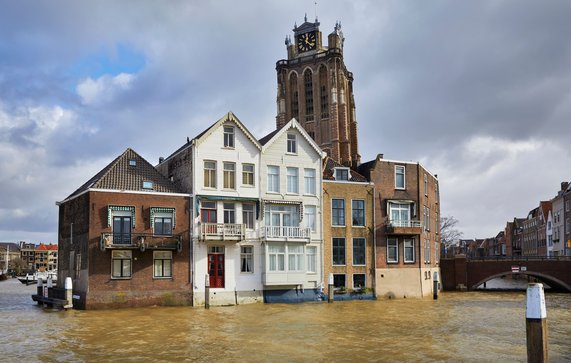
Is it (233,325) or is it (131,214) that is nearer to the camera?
(233,325)

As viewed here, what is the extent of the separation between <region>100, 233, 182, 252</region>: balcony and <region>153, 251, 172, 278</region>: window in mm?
748

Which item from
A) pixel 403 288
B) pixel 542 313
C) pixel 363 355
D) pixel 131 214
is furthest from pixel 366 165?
pixel 542 313

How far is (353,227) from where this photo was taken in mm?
47594

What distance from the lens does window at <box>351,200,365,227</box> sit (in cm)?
4791

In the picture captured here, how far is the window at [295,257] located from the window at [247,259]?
110 inches

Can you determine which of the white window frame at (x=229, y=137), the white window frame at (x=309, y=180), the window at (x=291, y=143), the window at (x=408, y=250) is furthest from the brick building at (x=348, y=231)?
the white window frame at (x=229, y=137)

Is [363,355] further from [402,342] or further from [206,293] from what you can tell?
[206,293]

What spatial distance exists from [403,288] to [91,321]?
86.6ft

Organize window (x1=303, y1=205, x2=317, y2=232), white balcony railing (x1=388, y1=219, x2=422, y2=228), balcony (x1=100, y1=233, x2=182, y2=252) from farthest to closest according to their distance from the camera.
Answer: white balcony railing (x1=388, y1=219, x2=422, y2=228), window (x1=303, y1=205, x2=317, y2=232), balcony (x1=100, y1=233, x2=182, y2=252)

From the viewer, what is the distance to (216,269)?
42062mm

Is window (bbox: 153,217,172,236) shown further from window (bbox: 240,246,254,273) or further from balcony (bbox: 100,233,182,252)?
window (bbox: 240,246,254,273)

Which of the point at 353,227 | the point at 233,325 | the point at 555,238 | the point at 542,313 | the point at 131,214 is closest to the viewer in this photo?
the point at 542,313

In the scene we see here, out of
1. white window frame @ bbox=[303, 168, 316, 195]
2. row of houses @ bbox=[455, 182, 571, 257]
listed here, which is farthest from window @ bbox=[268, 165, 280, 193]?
row of houses @ bbox=[455, 182, 571, 257]

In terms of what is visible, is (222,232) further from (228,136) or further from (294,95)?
(294,95)
